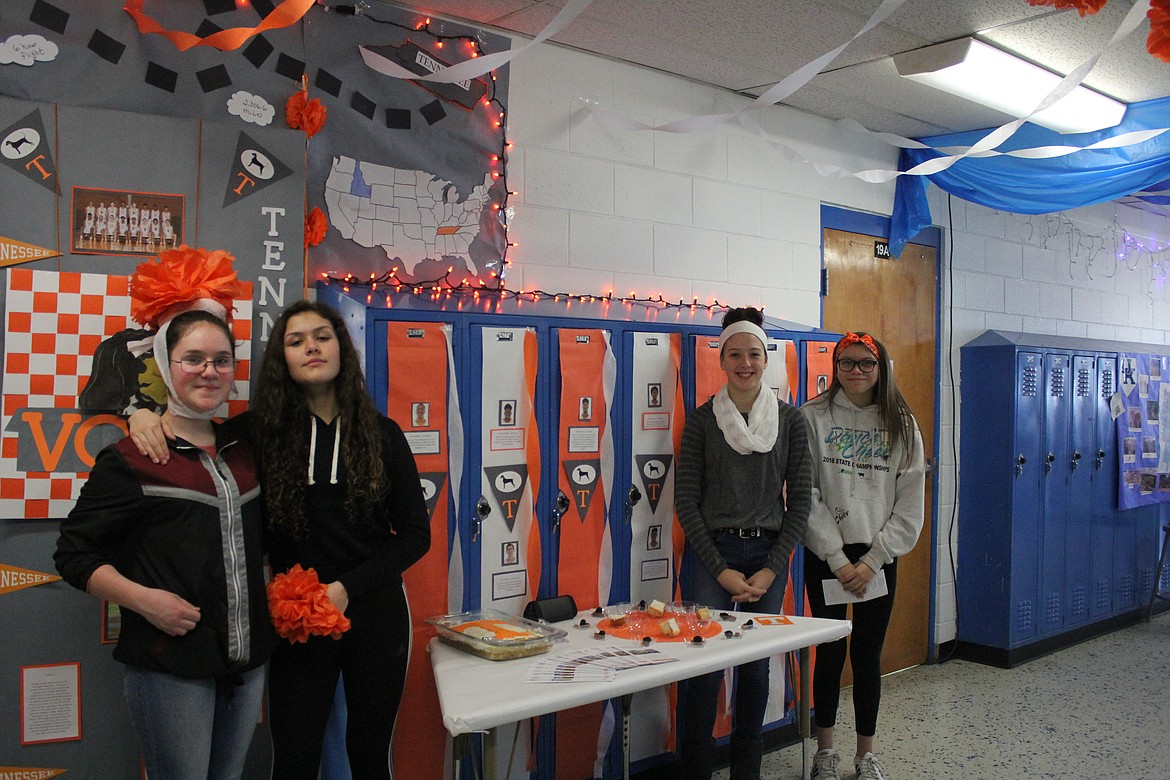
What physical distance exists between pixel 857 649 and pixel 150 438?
246 centimetres

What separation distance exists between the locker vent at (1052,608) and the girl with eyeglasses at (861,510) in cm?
238

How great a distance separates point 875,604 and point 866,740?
20.9 inches

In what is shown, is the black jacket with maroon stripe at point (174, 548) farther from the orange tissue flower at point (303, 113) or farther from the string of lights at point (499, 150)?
the string of lights at point (499, 150)

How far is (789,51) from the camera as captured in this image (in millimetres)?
3422

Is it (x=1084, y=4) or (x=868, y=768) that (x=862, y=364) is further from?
(x=1084, y=4)

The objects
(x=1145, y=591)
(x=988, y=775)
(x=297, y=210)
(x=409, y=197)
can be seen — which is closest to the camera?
(x=297, y=210)

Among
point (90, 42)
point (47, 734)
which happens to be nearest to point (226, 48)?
point (90, 42)

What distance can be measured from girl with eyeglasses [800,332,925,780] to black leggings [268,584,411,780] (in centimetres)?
159

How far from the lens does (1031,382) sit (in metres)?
5.00

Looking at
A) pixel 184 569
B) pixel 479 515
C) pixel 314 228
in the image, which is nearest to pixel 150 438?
pixel 184 569

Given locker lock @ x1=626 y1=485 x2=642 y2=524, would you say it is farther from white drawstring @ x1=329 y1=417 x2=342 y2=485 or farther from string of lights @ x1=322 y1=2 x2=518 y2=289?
white drawstring @ x1=329 y1=417 x2=342 y2=485

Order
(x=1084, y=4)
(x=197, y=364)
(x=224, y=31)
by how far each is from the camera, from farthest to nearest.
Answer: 1. (x=224, y=31)
2. (x=197, y=364)
3. (x=1084, y=4)

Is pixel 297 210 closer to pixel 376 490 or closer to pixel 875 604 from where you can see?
pixel 376 490

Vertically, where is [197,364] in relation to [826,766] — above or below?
above
